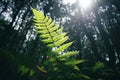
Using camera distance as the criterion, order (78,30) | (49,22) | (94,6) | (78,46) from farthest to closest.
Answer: (78,30) < (78,46) < (94,6) < (49,22)

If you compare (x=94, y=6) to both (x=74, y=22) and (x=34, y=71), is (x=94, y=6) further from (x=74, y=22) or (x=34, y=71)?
(x=34, y=71)

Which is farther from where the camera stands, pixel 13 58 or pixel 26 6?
pixel 26 6

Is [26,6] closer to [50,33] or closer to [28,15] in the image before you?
[28,15]

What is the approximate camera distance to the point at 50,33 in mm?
933

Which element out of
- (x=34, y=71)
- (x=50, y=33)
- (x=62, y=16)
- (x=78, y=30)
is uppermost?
(x=62, y=16)

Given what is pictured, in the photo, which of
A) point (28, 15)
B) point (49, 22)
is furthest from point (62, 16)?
point (49, 22)

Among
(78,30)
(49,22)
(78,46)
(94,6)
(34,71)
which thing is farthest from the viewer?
(78,30)

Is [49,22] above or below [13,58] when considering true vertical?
above

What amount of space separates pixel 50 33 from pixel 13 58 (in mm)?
285

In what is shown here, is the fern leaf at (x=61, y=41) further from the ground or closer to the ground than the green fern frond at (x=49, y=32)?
closer to the ground

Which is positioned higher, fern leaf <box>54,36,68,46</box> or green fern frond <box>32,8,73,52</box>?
green fern frond <box>32,8,73,52</box>

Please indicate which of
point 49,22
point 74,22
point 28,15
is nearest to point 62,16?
point 74,22

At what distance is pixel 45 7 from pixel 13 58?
31805 millimetres

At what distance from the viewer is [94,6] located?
30.6 metres
